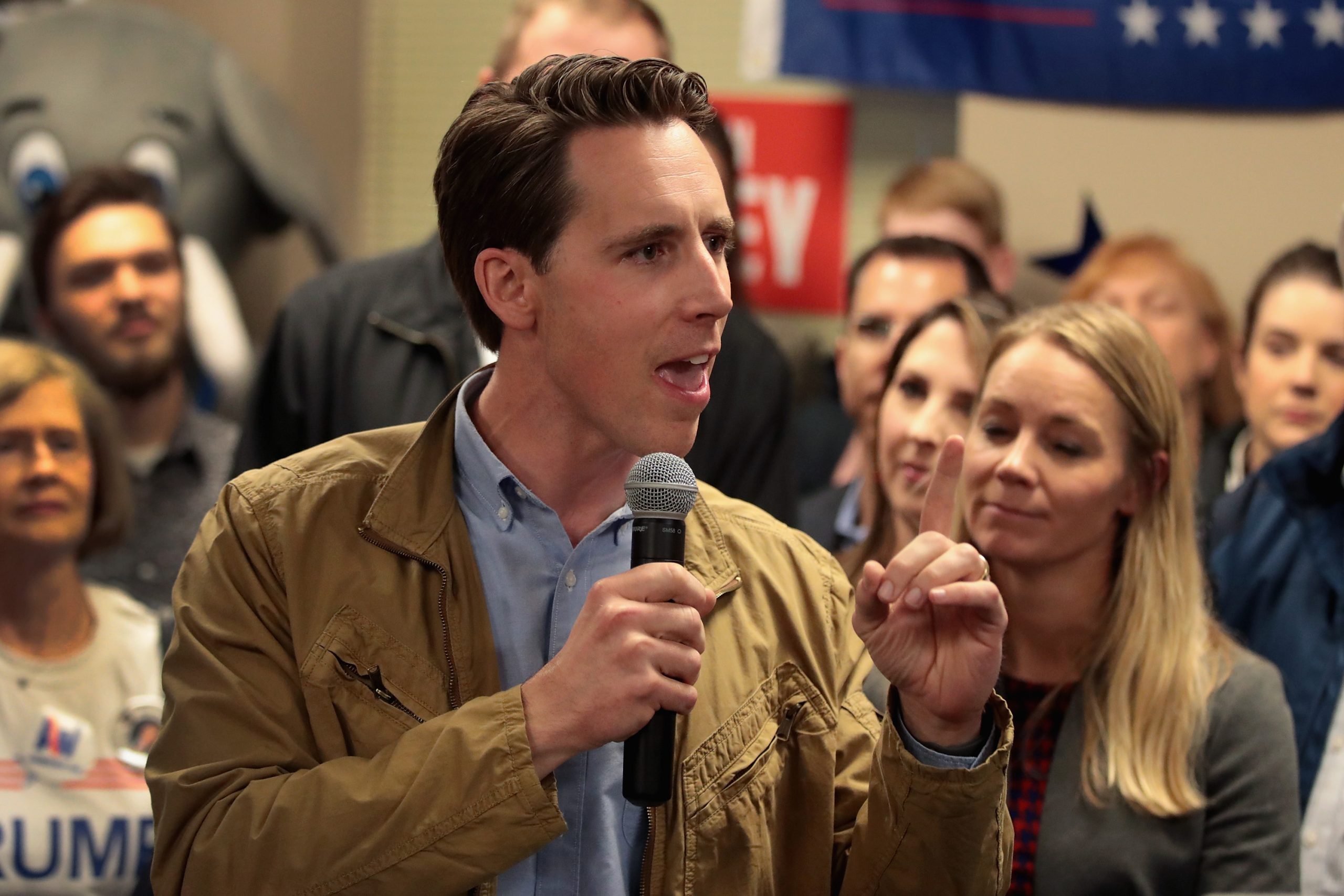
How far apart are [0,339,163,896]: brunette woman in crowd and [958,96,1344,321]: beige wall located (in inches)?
109

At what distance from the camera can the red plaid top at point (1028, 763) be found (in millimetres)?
2217

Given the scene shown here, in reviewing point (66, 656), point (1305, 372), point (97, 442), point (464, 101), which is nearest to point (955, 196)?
point (1305, 372)

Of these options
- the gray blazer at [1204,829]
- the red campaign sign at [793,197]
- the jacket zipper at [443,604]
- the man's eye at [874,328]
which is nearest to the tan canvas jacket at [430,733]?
the jacket zipper at [443,604]

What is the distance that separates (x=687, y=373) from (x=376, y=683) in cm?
46

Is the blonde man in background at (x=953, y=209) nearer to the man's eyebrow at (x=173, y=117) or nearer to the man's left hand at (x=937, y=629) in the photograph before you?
the man's eyebrow at (x=173, y=117)

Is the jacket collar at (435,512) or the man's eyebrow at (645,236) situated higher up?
the man's eyebrow at (645,236)

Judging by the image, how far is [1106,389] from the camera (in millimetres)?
2408

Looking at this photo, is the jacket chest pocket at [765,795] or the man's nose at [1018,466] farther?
the man's nose at [1018,466]

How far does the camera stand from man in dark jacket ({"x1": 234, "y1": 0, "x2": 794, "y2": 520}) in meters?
2.68

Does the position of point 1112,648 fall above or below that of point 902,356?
below

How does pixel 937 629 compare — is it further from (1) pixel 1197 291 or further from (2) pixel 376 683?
(1) pixel 1197 291

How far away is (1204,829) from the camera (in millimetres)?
2242

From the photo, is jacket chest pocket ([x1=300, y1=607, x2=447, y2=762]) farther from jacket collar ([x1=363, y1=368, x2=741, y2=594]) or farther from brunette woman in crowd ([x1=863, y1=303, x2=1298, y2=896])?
brunette woman in crowd ([x1=863, y1=303, x2=1298, y2=896])

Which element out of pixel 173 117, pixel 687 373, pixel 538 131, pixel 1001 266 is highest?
pixel 538 131
